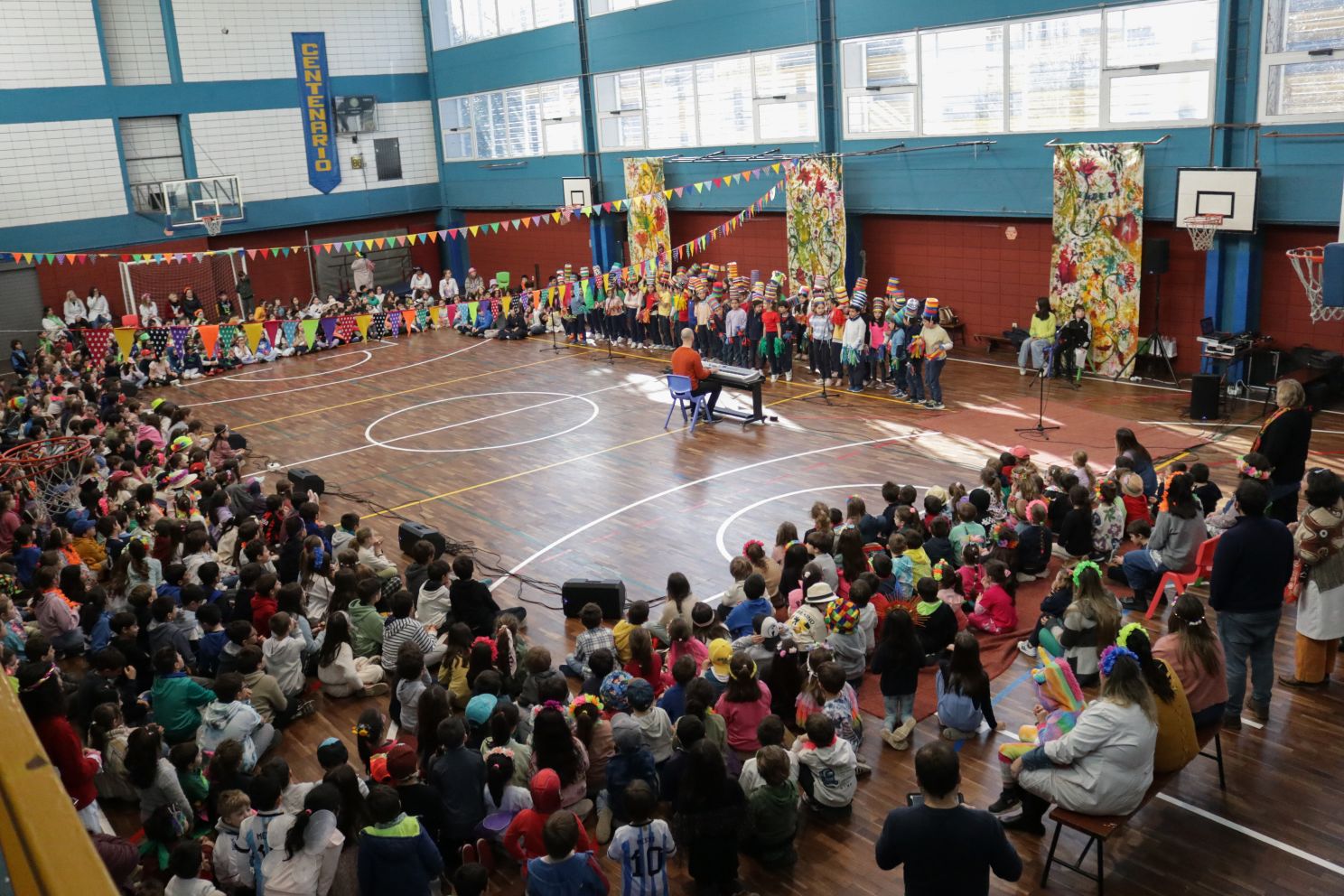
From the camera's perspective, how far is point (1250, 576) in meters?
7.00

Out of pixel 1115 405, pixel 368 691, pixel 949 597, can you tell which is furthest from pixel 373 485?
pixel 1115 405

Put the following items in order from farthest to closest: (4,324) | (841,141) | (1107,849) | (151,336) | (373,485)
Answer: (4,324) → (151,336) → (841,141) → (373,485) → (1107,849)

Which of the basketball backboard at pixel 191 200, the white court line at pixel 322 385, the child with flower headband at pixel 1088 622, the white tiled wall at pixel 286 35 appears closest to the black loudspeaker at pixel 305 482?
the white court line at pixel 322 385

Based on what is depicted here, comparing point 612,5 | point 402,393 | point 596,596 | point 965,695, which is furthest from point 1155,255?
point 612,5

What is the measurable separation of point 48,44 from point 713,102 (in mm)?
15758

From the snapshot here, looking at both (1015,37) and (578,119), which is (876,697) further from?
(578,119)

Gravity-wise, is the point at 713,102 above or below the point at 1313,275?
above

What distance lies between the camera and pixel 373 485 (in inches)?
591

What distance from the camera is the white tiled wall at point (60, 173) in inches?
1005

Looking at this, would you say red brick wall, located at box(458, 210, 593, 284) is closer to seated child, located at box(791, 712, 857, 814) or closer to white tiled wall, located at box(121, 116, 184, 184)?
white tiled wall, located at box(121, 116, 184, 184)

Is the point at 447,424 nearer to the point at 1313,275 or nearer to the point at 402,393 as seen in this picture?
the point at 402,393

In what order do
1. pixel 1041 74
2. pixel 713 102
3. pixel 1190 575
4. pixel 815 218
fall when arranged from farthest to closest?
1. pixel 713 102
2. pixel 815 218
3. pixel 1041 74
4. pixel 1190 575

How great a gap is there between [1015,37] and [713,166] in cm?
767

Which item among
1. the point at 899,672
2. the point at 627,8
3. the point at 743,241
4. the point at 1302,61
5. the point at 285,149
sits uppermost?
the point at 627,8
